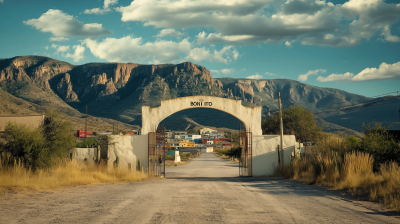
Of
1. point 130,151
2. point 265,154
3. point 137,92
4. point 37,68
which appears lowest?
point 265,154

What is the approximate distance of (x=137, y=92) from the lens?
130500mm

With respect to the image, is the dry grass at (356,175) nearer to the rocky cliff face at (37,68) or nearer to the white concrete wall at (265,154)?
the white concrete wall at (265,154)

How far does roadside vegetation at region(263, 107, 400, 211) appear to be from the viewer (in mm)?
10812

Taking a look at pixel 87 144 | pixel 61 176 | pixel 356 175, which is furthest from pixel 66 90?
pixel 356 175

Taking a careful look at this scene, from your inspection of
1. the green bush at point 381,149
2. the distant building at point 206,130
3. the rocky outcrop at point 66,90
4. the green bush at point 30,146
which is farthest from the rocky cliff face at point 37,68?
the green bush at point 381,149

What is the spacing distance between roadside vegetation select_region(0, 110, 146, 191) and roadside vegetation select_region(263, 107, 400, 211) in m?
9.83

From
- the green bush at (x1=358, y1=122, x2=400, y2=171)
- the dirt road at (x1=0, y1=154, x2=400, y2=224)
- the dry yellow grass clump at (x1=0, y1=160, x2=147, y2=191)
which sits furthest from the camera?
the green bush at (x1=358, y1=122, x2=400, y2=171)

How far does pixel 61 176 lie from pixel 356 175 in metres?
13.5

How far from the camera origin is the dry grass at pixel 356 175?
34.4 ft

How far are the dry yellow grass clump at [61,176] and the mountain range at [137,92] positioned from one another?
62914 mm

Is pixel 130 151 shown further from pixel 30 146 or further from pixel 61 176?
pixel 30 146

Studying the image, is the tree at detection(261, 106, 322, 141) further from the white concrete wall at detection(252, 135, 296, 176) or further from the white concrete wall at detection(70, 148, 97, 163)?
the white concrete wall at detection(70, 148, 97, 163)

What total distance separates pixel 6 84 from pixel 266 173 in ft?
379

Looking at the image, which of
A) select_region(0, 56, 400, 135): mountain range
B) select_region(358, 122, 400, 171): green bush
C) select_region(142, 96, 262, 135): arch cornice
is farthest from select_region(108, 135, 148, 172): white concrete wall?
select_region(0, 56, 400, 135): mountain range
